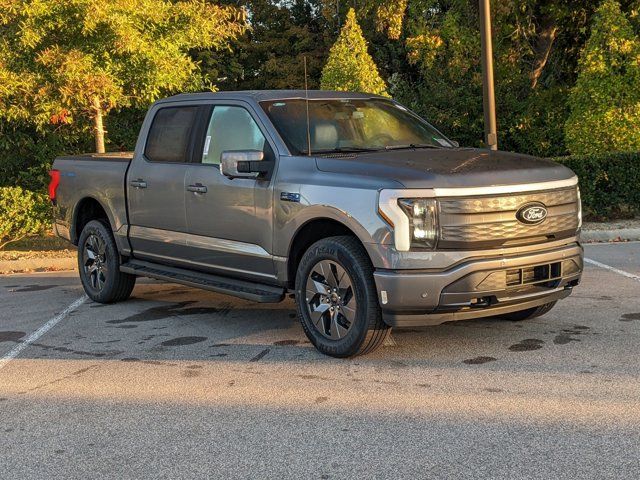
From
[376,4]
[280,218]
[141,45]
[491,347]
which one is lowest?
[491,347]

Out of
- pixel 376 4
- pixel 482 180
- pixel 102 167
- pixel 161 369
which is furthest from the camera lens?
pixel 376 4

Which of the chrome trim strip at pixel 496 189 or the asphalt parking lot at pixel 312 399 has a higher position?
the chrome trim strip at pixel 496 189

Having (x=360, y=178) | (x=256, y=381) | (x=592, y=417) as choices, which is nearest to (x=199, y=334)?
(x=256, y=381)

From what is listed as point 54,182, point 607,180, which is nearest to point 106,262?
point 54,182

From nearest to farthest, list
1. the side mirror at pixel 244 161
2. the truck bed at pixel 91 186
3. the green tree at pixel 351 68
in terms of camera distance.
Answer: the side mirror at pixel 244 161 → the truck bed at pixel 91 186 → the green tree at pixel 351 68

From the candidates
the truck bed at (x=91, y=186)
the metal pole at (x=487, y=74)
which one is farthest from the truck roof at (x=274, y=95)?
the metal pole at (x=487, y=74)

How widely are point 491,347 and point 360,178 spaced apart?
162 cm

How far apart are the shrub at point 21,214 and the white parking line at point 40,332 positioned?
444cm

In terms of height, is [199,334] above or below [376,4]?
below

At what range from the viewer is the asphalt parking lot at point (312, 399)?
13.4 feet

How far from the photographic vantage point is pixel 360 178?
5672 millimetres

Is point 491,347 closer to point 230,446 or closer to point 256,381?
point 256,381

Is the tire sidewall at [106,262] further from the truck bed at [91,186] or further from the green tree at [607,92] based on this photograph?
the green tree at [607,92]

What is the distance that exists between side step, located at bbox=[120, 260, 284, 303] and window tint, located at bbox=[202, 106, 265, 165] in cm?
99
